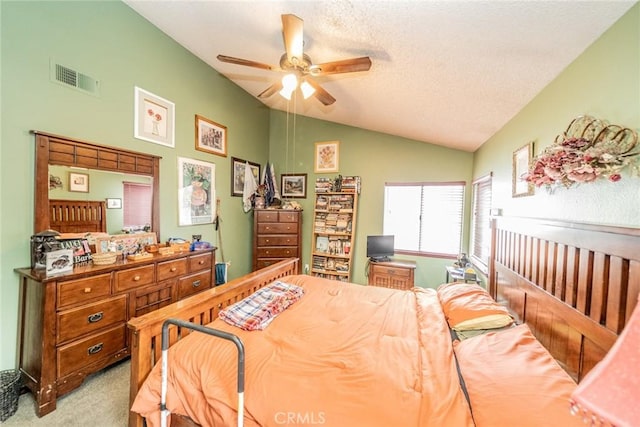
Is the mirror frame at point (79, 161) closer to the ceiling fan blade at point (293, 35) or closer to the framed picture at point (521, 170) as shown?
the ceiling fan blade at point (293, 35)

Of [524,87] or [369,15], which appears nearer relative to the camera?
[369,15]

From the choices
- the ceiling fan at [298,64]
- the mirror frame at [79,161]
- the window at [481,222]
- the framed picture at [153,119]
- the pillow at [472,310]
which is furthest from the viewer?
the window at [481,222]

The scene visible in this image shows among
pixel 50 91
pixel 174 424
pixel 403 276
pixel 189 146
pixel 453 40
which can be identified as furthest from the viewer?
pixel 403 276

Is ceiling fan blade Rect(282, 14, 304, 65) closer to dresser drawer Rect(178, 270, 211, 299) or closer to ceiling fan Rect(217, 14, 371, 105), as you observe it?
ceiling fan Rect(217, 14, 371, 105)

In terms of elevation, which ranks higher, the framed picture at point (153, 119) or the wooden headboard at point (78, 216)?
the framed picture at point (153, 119)

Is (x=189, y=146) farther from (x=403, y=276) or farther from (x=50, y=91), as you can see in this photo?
(x=403, y=276)

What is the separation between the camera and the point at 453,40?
1.49 m

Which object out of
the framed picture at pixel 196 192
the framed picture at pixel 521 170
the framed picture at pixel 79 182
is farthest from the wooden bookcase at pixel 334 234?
the framed picture at pixel 79 182

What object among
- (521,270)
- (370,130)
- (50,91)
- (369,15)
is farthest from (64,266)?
(370,130)

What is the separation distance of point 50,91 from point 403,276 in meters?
4.27

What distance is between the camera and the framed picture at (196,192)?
10.1ft

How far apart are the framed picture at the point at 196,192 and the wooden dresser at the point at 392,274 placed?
8.54 feet

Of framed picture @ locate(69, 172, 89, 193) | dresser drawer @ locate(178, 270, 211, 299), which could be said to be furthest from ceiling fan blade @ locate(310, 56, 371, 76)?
dresser drawer @ locate(178, 270, 211, 299)

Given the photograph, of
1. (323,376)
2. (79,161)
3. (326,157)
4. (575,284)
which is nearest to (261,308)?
(323,376)
